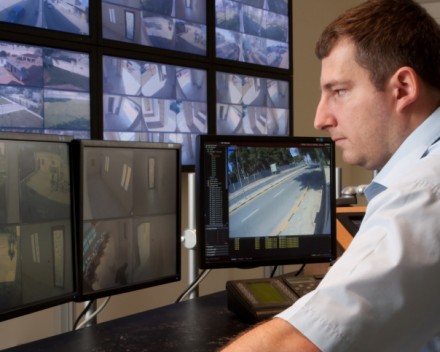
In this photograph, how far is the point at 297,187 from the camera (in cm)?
204

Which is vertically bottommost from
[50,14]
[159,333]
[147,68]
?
[159,333]

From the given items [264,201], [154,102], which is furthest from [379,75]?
[154,102]

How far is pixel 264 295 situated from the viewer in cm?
177

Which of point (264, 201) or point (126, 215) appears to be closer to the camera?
point (126, 215)

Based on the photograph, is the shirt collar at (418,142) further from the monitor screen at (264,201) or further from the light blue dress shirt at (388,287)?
the monitor screen at (264,201)

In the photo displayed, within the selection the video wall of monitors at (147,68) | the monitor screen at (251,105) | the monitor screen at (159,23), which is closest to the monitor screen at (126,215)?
the video wall of monitors at (147,68)

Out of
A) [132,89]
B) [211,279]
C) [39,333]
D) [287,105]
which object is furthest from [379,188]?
[287,105]

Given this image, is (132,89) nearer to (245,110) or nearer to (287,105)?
(245,110)

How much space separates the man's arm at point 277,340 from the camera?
31.0 inches

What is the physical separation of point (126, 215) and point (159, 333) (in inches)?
12.2

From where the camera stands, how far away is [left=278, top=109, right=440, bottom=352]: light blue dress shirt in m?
0.77

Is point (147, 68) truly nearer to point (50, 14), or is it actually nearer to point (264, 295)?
point (50, 14)

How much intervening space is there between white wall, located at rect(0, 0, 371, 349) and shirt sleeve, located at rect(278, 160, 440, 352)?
2060 mm

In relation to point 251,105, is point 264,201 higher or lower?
lower
